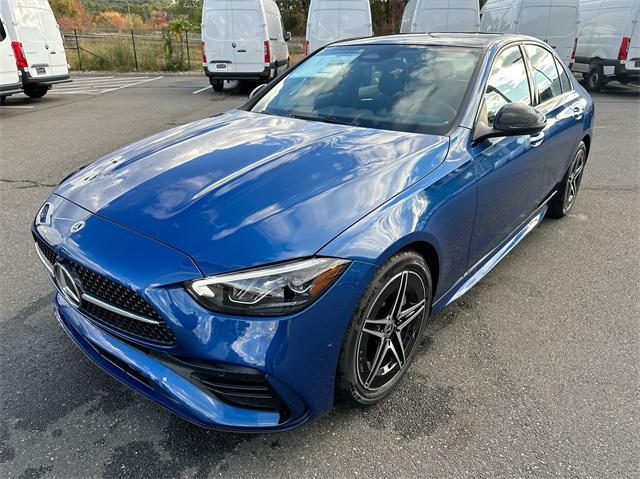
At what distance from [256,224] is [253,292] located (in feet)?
0.94

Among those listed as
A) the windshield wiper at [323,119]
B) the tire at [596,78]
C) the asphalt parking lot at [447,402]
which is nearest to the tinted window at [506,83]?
the windshield wiper at [323,119]

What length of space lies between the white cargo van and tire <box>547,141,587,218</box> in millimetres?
10159

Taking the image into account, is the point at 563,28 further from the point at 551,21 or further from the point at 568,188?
the point at 568,188

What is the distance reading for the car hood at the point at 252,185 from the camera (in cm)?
178

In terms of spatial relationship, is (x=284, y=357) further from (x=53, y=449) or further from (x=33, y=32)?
(x=33, y=32)

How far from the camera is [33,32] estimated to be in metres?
11.0

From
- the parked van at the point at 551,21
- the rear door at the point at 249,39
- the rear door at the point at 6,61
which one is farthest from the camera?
the parked van at the point at 551,21

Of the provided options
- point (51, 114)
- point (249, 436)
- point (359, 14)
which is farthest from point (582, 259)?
point (359, 14)

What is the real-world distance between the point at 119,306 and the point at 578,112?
3954 millimetres

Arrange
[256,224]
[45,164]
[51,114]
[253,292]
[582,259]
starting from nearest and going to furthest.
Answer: [253,292] → [256,224] → [582,259] → [45,164] → [51,114]

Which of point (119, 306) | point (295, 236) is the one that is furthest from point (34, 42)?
point (295, 236)

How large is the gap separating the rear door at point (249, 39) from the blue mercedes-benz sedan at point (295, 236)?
10685 millimetres

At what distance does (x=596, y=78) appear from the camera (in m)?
14.1

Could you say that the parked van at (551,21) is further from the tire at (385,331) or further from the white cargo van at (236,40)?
the tire at (385,331)
